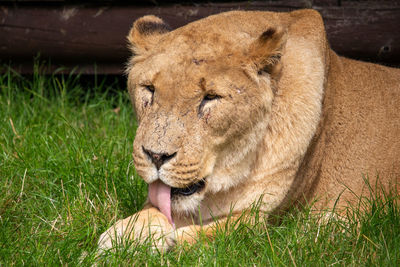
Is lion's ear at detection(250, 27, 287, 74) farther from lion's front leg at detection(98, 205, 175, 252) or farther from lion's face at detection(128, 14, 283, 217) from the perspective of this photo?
lion's front leg at detection(98, 205, 175, 252)

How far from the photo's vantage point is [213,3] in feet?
16.9

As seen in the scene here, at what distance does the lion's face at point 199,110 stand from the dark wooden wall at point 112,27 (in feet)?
6.74

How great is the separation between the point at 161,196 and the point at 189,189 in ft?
0.45

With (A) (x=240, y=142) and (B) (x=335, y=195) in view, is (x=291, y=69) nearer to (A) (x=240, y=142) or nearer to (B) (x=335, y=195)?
(A) (x=240, y=142)

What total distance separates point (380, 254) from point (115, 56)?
10.5 feet

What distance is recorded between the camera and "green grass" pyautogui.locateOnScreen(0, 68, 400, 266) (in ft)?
9.34

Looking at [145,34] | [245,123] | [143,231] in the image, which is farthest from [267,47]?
[143,231]

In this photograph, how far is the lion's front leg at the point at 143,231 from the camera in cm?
295

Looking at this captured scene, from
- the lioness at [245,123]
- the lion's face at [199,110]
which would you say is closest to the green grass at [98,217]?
the lioness at [245,123]

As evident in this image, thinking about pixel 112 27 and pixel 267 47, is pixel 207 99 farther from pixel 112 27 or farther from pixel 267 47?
pixel 112 27

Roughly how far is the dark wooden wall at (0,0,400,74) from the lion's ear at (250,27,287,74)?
2.01 meters

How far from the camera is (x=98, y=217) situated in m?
3.35

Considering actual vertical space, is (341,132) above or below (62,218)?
above

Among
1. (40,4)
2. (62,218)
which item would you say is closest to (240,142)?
(62,218)
